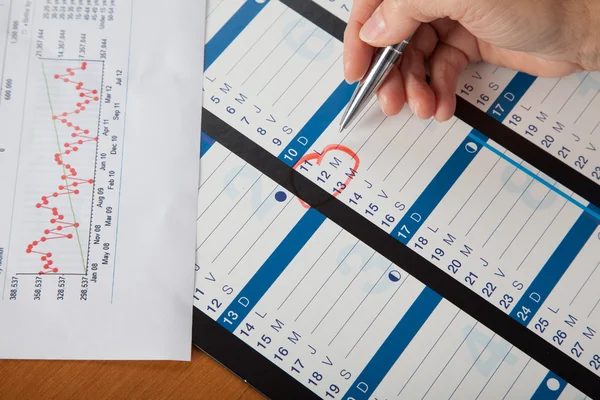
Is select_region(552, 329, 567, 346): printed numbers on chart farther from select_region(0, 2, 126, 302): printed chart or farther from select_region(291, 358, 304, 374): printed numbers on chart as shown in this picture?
select_region(0, 2, 126, 302): printed chart

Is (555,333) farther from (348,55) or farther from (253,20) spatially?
(253,20)

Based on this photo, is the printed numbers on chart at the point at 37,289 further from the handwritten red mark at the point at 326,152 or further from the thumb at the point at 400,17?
the thumb at the point at 400,17

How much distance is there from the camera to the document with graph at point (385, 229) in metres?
0.61

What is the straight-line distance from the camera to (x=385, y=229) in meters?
0.64

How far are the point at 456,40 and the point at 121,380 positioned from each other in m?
0.54

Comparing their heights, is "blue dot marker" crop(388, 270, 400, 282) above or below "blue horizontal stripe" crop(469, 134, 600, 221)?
below

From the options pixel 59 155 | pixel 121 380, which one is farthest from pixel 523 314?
pixel 59 155

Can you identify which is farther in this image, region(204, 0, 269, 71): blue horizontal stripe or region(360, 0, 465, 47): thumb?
region(204, 0, 269, 71): blue horizontal stripe

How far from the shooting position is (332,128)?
2.20 ft

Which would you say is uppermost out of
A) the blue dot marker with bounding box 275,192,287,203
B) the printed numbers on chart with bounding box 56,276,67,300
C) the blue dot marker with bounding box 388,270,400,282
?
the blue dot marker with bounding box 275,192,287,203

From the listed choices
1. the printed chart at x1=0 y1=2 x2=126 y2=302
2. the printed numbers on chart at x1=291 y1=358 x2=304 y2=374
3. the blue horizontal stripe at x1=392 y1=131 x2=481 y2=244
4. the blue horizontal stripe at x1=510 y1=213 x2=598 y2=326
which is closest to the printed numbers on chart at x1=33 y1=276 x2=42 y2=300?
the printed chart at x1=0 y1=2 x2=126 y2=302

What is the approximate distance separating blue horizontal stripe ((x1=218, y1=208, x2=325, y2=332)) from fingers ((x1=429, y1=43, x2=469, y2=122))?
0.62 ft

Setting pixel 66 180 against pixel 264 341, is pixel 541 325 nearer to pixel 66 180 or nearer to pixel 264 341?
pixel 264 341

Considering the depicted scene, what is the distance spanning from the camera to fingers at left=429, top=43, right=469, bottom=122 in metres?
0.67
